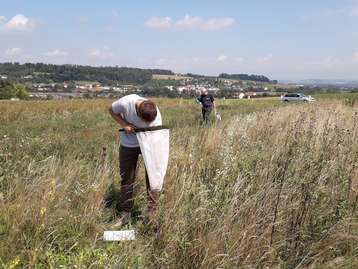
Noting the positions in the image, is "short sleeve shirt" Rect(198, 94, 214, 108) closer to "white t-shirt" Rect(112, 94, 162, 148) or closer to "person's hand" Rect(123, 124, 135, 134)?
"white t-shirt" Rect(112, 94, 162, 148)

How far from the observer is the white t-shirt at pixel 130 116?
4770 mm

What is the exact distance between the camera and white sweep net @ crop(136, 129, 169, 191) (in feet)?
15.2

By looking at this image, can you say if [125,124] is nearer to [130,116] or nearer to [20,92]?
[130,116]

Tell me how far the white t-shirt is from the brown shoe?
31.0 inches

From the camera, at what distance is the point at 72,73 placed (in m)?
118

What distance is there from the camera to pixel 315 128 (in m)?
6.66

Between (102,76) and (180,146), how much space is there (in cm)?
10535

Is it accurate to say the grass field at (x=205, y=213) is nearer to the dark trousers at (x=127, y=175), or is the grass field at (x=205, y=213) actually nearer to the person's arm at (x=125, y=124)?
the dark trousers at (x=127, y=175)

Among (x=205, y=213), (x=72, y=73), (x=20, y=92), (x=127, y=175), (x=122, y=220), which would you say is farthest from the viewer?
(x=72, y=73)

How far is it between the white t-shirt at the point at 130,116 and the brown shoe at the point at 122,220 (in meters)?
0.79

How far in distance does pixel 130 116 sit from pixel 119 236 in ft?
5.13

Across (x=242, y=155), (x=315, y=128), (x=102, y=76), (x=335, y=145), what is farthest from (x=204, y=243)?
(x=102, y=76)

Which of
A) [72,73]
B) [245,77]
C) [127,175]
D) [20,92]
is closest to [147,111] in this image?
[127,175]

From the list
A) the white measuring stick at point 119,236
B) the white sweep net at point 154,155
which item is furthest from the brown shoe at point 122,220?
the white measuring stick at point 119,236
